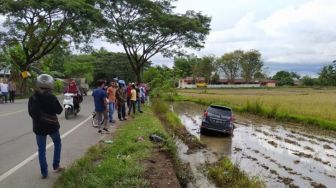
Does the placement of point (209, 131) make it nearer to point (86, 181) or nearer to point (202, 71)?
point (86, 181)

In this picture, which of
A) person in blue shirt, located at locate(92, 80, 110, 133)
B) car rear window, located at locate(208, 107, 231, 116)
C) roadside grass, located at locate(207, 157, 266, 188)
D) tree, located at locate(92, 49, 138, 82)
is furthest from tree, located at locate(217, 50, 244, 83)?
roadside grass, located at locate(207, 157, 266, 188)

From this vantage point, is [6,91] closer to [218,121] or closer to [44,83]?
[218,121]

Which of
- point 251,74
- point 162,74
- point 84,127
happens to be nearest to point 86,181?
point 84,127

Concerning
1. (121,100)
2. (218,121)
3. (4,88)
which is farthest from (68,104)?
(4,88)

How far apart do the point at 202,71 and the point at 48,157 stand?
10781cm

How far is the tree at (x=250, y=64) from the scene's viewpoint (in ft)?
358

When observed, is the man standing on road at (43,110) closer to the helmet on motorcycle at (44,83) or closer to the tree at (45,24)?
the helmet on motorcycle at (44,83)

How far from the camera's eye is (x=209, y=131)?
19.5 meters

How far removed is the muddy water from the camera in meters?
11.2

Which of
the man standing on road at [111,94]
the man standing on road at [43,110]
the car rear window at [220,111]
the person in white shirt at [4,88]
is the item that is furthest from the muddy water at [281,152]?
the person in white shirt at [4,88]

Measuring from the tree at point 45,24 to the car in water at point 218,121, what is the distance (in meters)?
19.0

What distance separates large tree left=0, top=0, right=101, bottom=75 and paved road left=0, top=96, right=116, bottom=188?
58.6 feet

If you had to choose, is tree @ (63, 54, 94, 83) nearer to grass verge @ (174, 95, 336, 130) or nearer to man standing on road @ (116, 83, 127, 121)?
grass verge @ (174, 95, 336, 130)

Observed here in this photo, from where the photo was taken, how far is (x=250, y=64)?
365 ft
